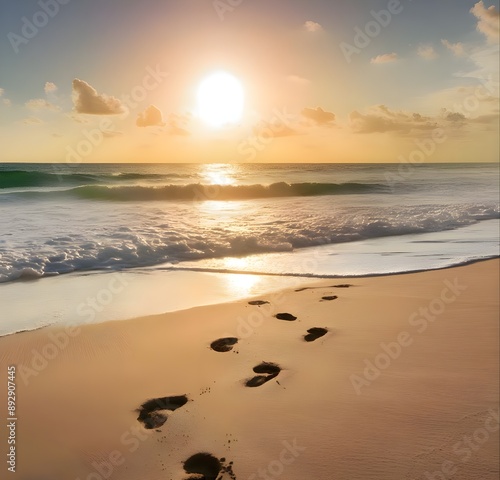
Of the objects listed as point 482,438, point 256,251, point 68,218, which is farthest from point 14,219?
point 482,438

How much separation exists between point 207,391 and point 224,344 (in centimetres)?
104

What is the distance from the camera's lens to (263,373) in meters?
4.29

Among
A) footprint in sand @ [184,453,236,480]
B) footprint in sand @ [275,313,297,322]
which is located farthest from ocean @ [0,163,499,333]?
footprint in sand @ [184,453,236,480]

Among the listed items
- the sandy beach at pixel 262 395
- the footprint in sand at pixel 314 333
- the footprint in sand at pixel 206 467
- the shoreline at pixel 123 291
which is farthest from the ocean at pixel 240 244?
the footprint in sand at pixel 206 467

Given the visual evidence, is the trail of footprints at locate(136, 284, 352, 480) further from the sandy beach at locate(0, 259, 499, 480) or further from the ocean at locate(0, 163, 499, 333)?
the ocean at locate(0, 163, 499, 333)

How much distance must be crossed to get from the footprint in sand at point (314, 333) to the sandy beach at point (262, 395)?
23 millimetres

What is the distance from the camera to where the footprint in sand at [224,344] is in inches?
191

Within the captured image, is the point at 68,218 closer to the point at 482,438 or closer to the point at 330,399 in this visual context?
the point at 330,399

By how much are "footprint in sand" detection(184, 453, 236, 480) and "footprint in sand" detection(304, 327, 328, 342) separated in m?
2.16

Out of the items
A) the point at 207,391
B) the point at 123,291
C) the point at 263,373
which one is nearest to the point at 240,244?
the point at 123,291

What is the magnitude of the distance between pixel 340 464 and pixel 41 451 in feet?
6.58

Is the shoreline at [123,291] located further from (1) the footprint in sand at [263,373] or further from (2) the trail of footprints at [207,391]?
(1) the footprint in sand at [263,373]

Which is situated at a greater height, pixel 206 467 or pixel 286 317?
pixel 286 317

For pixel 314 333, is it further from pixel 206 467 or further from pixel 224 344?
pixel 206 467
